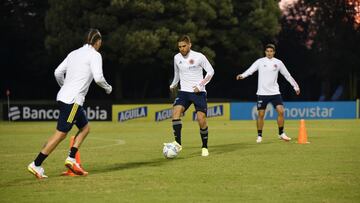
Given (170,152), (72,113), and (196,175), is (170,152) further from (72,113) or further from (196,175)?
(72,113)

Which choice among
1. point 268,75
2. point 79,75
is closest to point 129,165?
point 79,75

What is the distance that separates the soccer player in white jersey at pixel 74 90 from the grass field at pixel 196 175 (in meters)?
0.34

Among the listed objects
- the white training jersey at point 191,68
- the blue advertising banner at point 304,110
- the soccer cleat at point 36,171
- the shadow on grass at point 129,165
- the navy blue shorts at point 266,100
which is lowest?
the blue advertising banner at point 304,110

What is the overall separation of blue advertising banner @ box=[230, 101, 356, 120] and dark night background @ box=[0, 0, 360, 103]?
10.5 metres

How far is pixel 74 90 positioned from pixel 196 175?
2298 millimetres

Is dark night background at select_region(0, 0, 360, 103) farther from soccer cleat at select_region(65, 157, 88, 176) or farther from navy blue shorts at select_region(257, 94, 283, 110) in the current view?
soccer cleat at select_region(65, 157, 88, 176)

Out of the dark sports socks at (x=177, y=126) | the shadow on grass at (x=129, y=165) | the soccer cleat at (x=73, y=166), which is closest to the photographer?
the soccer cleat at (x=73, y=166)

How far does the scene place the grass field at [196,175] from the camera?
9.30 metres

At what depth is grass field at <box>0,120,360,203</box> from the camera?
366 inches

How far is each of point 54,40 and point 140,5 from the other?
22.0ft

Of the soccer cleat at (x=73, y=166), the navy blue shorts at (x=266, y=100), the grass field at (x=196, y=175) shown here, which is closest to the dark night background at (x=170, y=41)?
the navy blue shorts at (x=266, y=100)

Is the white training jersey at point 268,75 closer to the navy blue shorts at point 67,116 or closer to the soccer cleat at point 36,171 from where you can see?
the navy blue shorts at point 67,116

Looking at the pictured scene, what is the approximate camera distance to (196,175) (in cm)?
1144

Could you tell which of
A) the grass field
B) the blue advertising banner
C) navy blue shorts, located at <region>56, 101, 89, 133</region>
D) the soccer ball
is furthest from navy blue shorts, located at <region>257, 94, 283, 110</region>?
the blue advertising banner
